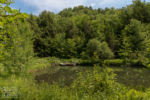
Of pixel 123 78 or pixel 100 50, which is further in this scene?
pixel 100 50

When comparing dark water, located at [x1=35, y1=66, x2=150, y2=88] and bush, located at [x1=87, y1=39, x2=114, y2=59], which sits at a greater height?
bush, located at [x1=87, y1=39, x2=114, y2=59]

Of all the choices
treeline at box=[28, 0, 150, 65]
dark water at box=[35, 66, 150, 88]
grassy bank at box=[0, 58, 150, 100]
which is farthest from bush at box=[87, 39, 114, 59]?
grassy bank at box=[0, 58, 150, 100]

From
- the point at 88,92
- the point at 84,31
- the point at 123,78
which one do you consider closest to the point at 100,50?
the point at 84,31

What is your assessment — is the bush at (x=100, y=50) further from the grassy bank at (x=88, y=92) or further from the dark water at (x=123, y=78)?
the grassy bank at (x=88, y=92)

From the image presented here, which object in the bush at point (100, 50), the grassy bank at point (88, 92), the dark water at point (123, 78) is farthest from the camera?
the bush at point (100, 50)

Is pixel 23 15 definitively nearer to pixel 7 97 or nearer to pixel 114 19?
pixel 7 97

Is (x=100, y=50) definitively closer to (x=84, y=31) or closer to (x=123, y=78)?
(x=84, y=31)

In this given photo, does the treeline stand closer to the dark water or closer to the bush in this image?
the bush

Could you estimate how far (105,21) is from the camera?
121 feet

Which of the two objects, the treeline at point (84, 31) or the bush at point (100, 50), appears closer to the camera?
the bush at point (100, 50)

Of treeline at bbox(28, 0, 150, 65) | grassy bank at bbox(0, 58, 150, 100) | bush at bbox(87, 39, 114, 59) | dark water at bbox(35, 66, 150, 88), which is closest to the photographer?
grassy bank at bbox(0, 58, 150, 100)

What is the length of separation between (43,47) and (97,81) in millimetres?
28468

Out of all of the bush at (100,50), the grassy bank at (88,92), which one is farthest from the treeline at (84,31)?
the grassy bank at (88,92)

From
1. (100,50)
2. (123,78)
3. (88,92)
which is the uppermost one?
(100,50)
